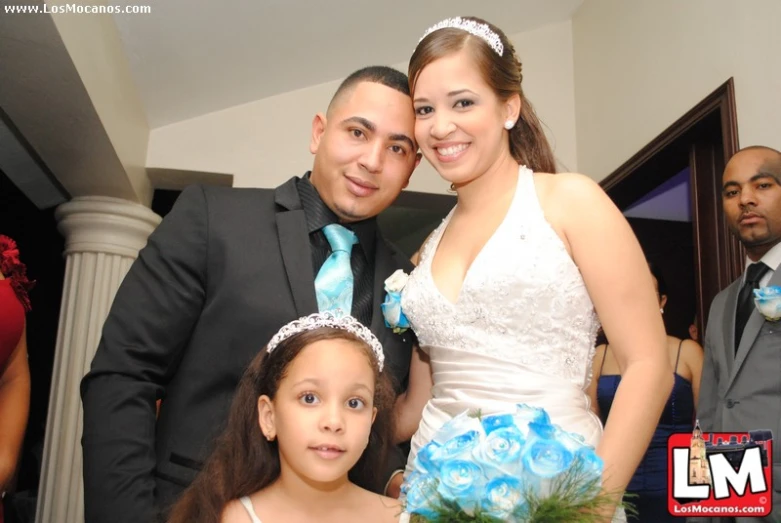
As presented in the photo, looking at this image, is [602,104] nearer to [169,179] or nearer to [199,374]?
[169,179]

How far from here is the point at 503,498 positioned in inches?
40.9

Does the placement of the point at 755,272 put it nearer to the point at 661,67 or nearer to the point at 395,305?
the point at 661,67

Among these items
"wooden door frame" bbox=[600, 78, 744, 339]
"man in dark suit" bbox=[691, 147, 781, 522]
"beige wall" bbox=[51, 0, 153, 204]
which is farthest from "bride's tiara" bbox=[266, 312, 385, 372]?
"wooden door frame" bbox=[600, 78, 744, 339]

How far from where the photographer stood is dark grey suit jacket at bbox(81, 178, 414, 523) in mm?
1681

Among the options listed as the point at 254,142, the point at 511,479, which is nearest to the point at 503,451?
the point at 511,479

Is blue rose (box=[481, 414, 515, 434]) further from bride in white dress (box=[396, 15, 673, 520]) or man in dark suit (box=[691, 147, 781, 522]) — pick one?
man in dark suit (box=[691, 147, 781, 522])

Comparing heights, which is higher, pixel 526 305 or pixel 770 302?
pixel 770 302

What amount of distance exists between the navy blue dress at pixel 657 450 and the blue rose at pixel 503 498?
238cm

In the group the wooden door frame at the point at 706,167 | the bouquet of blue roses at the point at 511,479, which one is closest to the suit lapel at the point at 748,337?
the wooden door frame at the point at 706,167

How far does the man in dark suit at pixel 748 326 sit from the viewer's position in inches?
103

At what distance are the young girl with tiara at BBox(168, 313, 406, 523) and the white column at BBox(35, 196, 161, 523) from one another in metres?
2.30

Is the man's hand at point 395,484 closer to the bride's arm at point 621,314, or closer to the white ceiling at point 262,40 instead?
the bride's arm at point 621,314

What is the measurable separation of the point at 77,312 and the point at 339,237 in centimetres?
239

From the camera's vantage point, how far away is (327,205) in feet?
6.69
